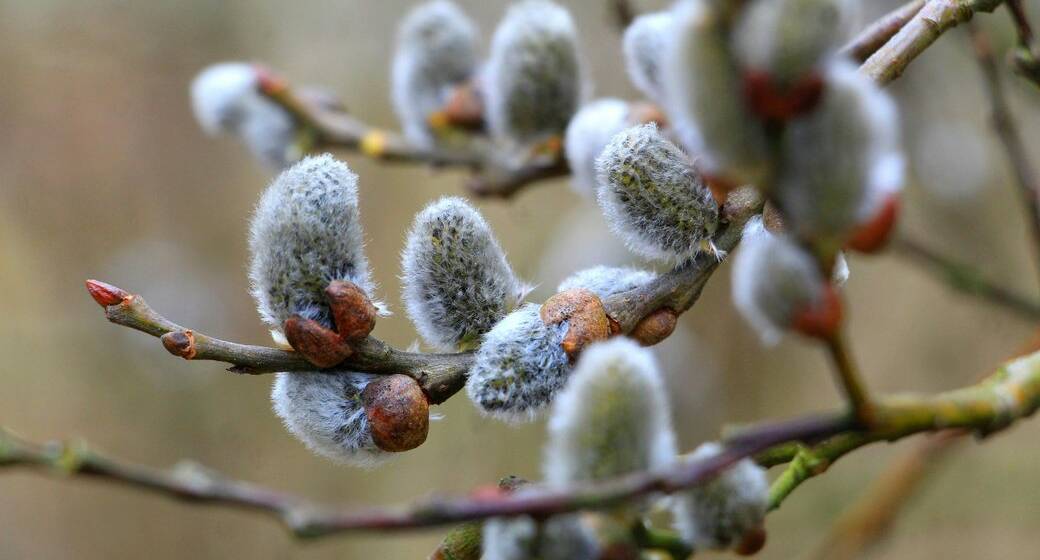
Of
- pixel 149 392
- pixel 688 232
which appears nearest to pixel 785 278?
pixel 688 232

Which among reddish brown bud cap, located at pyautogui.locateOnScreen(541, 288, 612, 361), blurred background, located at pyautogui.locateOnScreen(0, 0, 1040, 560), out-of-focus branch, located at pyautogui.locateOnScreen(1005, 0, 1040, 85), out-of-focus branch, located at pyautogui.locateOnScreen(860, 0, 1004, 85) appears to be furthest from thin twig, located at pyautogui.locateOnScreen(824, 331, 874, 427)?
blurred background, located at pyautogui.locateOnScreen(0, 0, 1040, 560)

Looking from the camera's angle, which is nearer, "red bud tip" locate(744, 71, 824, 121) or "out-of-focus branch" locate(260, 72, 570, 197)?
"red bud tip" locate(744, 71, 824, 121)

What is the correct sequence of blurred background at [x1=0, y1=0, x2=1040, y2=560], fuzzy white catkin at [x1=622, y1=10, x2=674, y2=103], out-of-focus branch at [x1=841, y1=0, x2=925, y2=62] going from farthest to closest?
1. blurred background at [x1=0, y1=0, x2=1040, y2=560]
2. fuzzy white catkin at [x1=622, y1=10, x2=674, y2=103]
3. out-of-focus branch at [x1=841, y1=0, x2=925, y2=62]

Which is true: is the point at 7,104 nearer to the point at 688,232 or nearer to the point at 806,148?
the point at 688,232

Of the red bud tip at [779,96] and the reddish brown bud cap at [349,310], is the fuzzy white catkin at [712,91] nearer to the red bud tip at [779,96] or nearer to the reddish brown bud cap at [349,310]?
the red bud tip at [779,96]

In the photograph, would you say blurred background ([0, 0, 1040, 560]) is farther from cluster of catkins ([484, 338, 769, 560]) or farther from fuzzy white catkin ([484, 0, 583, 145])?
cluster of catkins ([484, 338, 769, 560])

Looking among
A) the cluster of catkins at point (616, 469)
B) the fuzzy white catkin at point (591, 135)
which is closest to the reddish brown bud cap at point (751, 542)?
the cluster of catkins at point (616, 469)

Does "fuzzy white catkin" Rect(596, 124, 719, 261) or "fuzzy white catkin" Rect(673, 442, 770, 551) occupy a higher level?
"fuzzy white catkin" Rect(596, 124, 719, 261)
